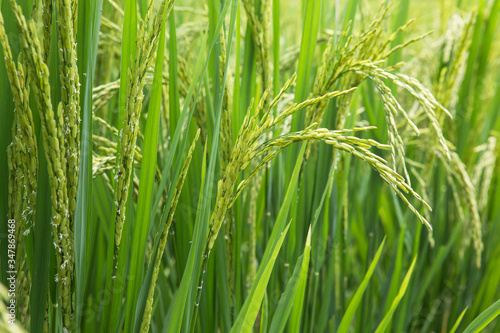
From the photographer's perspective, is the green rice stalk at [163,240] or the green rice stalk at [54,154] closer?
the green rice stalk at [54,154]

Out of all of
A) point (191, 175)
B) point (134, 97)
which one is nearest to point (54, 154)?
point (134, 97)

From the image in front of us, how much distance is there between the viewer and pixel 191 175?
835 millimetres

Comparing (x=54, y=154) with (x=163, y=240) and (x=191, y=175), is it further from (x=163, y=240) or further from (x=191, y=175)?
(x=191, y=175)

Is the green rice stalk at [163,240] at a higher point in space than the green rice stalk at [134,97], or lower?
lower

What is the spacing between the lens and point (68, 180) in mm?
604

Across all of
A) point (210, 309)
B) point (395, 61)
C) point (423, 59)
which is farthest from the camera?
point (423, 59)

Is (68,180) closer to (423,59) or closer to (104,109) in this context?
(104,109)

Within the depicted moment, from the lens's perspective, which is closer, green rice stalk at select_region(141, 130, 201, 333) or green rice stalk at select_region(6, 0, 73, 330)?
green rice stalk at select_region(6, 0, 73, 330)

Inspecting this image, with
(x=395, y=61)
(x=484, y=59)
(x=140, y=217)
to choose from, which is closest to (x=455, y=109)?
(x=484, y=59)

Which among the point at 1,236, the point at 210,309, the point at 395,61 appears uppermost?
the point at 395,61

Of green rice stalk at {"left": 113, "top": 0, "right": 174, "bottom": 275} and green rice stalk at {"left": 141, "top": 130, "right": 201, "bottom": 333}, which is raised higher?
green rice stalk at {"left": 113, "top": 0, "right": 174, "bottom": 275}

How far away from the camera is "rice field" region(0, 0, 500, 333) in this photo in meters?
0.59

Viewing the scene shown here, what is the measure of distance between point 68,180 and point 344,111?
510mm

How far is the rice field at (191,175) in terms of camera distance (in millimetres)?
592
